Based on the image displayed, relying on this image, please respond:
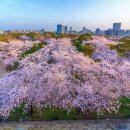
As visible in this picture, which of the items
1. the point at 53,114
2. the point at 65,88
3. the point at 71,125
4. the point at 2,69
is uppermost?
the point at 65,88

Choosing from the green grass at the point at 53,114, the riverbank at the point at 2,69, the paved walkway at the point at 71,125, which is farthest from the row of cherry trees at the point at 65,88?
the riverbank at the point at 2,69

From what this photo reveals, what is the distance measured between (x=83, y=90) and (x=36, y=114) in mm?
3095

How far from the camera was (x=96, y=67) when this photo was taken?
16.9 metres

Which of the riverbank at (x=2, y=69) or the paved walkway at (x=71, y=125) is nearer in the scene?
the paved walkway at (x=71, y=125)

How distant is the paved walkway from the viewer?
1476 cm

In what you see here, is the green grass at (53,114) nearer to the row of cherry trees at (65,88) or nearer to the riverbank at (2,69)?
the row of cherry trees at (65,88)

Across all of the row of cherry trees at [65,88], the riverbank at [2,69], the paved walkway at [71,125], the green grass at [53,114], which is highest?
the row of cherry trees at [65,88]

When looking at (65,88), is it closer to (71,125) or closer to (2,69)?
(71,125)

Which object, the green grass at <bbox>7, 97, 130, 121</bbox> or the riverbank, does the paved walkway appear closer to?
the green grass at <bbox>7, 97, 130, 121</bbox>

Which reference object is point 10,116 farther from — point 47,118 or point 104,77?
point 104,77

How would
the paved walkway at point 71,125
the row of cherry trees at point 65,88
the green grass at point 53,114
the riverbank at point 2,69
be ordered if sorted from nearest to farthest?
the paved walkway at point 71,125 → the row of cherry trees at point 65,88 → the green grass at point 53,114 → the riverbank at point 2,69

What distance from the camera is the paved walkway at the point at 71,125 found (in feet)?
48.4

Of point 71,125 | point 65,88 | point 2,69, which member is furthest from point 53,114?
point 2,69

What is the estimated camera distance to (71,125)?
15.2m
